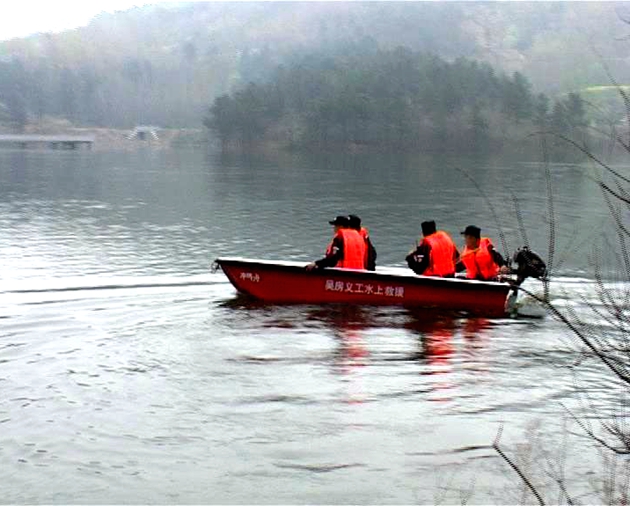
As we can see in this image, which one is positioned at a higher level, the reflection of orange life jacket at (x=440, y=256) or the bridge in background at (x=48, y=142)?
the bridge in background at (x=48, y=142)

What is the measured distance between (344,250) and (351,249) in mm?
119

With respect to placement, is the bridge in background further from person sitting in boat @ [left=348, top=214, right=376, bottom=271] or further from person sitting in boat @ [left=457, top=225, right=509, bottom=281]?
person sitting in boat @ [left=457, top=225, right=509, bottom=281]

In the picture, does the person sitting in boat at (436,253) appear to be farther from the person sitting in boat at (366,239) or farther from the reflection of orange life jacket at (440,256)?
the person sitting in boat at (366,239)

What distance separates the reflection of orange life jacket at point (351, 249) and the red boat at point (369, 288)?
31 centimetres

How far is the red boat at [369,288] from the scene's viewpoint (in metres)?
15.6

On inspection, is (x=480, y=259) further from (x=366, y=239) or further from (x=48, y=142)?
(x=48, y=142)

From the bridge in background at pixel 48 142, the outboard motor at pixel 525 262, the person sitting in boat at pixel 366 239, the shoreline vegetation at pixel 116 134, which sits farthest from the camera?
the shoreline vegetation at pixel 116 134

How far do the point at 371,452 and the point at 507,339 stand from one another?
5.44 metres

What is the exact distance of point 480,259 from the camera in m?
16.0

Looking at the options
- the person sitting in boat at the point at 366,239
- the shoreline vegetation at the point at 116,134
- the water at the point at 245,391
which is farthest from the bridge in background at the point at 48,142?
the person sitting in boat at the point at 366,239

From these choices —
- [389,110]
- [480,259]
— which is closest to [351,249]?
[480,259]

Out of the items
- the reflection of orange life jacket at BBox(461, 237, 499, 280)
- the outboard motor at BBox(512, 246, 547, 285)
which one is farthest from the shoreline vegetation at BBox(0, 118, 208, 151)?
the outboard motor at BBox(512, 246, 547, 285)

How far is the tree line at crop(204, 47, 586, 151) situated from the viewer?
107 meters

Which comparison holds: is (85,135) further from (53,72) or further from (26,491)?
(26,491)
